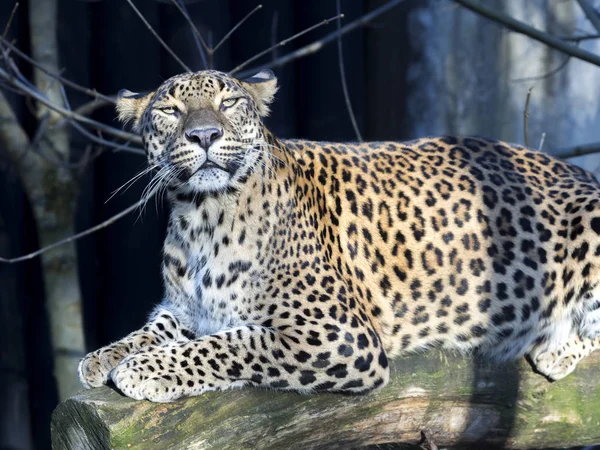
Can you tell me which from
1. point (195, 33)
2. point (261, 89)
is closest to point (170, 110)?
point (261, 89)

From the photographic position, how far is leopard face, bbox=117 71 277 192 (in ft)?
17.9

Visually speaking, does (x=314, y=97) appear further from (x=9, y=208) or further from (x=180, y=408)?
(x=180, y=408)

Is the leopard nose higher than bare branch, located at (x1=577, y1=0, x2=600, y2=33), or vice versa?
bare branch, located at (x1=577, y1=0, x2=600, y2=33)

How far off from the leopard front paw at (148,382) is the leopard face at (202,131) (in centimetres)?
100

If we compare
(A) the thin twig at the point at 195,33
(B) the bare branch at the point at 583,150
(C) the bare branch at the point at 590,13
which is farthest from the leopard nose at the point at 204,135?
(C) the bare branch at the point at 590,13

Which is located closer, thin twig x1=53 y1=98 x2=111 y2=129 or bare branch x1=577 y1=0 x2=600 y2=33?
bare branch x1=577 y1=0 x2=600 y2=33

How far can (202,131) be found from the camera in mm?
5426

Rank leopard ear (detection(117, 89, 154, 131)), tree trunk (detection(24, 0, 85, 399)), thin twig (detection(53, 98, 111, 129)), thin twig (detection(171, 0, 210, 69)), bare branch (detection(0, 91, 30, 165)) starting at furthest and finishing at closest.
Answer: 1. tree trunk (detection(24, 0, 85, 399))
2. bare branch (detection(0, 91, 30, 165))
3. thin twig (detection(53, 98, 111, 129))
4. thin twig (detection(171, 0, 210, 69))
5. leopard ear (detection(117, 89, 154, 131))

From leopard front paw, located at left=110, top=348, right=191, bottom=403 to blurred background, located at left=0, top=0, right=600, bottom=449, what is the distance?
361 centimetres

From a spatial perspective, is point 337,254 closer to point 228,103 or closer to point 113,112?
point 228,103

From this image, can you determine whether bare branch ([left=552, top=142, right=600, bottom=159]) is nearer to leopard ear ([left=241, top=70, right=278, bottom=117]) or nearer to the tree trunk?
leopard ear ([left=241, top=70, right=278, bottom=117])

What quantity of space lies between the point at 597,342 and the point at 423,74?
12.6ft

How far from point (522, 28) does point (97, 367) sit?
11.3 ft

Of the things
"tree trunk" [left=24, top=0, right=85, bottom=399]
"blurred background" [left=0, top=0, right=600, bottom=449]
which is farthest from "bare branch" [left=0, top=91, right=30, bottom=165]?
"tree trunk" [left=24, top=0, right=85, bottom=399]
